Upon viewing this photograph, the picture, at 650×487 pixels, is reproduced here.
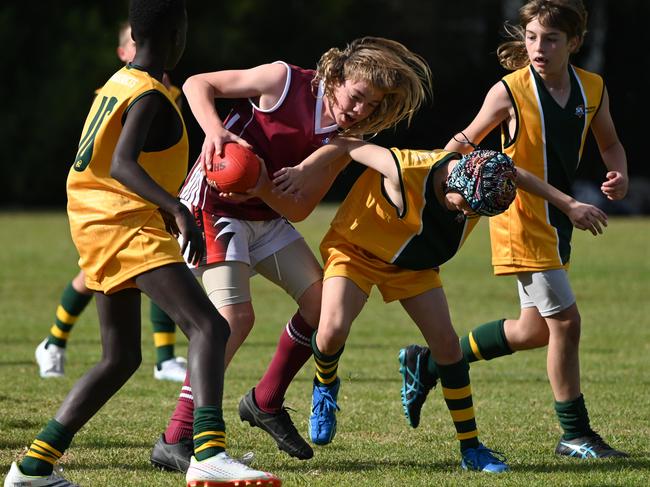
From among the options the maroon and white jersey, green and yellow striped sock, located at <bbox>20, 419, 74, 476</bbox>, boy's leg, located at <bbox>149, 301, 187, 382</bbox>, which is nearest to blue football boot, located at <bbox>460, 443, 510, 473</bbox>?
the maroon and white jersey

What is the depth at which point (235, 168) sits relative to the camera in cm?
487

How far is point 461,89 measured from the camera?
35.6 metres

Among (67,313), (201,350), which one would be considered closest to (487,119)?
(201,350)

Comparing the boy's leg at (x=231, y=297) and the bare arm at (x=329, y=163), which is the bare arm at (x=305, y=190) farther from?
the boy's leg at (x=231, y=297)

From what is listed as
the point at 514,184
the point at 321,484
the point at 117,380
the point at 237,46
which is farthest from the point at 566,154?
the point at 237,46

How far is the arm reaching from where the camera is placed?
5000 mm

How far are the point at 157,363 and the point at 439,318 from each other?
3050 millimetres

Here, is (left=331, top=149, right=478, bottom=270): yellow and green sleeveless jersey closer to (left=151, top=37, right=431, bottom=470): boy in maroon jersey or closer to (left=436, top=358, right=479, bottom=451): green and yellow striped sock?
(left=151, top=37, right=431, bottom=470): boy in maroon jersey

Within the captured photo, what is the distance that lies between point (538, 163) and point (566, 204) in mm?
422

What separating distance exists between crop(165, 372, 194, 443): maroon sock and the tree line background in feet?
77.5

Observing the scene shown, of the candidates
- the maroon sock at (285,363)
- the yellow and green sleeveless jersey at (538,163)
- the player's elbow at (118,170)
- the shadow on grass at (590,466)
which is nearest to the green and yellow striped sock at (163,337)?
the maroon sock at (285,363)

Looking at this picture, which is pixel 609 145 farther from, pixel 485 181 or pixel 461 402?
pixel 461 402

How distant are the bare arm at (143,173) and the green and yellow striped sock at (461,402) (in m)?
1.43

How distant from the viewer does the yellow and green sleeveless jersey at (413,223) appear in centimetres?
496
